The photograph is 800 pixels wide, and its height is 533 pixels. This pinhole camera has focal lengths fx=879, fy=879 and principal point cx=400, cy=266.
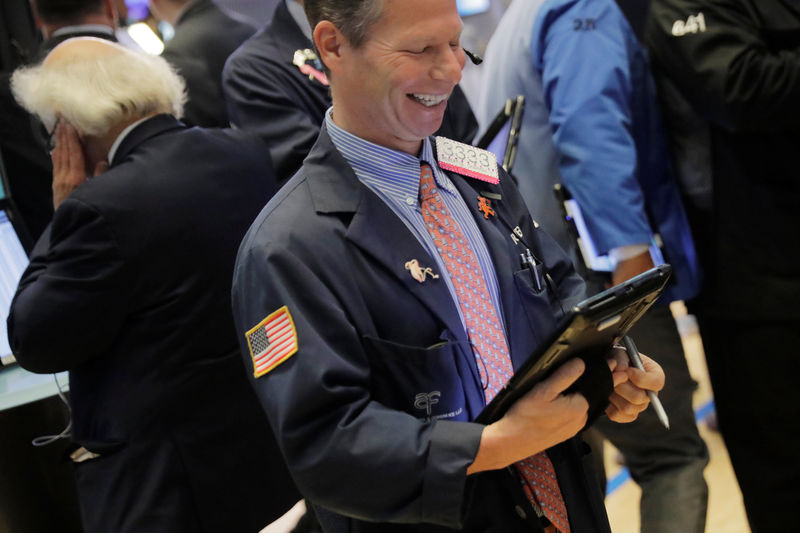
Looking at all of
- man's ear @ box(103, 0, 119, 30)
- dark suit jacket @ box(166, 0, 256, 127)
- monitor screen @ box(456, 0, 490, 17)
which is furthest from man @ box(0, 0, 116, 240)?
monitor screen @ box(456, 0, 490, 17)

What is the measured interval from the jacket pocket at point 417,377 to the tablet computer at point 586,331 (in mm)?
68

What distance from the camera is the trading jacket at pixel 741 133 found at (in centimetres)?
212

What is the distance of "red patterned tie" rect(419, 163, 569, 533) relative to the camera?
4.44 feet

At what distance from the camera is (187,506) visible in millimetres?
2041

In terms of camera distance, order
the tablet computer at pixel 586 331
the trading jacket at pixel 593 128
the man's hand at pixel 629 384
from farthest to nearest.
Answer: the trading jacket at pixel 593 128
the man's hand at pixel 629 384
the tablet computer at pixel 586 331

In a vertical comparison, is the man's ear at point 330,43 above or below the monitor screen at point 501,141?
above

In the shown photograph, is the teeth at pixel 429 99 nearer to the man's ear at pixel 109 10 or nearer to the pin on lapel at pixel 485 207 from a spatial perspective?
the pin on lapel at pixel 485 207

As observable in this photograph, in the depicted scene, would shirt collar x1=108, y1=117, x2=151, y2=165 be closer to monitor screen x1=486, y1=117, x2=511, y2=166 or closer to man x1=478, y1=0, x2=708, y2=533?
monitor screen x1=486, y1=117, x2=511, y2=166

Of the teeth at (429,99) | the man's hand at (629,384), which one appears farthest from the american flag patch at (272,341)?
the man's hand at (629,384)

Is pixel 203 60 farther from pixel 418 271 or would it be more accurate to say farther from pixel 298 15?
pixel 418 271

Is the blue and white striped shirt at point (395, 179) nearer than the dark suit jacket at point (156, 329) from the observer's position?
Yes

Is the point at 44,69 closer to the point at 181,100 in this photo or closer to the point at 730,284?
the point at 181,100

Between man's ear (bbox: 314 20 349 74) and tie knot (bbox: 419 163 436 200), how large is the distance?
0.70ft

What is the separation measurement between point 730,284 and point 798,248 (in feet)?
0.61
